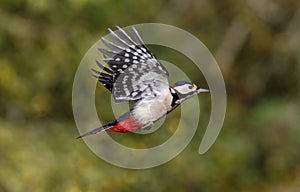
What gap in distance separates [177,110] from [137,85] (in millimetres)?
2926

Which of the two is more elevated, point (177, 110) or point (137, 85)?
point (137, 85)

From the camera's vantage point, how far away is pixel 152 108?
145 cm

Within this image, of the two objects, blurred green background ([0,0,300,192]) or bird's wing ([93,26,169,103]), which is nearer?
bird's wing ([93,26,169,103])

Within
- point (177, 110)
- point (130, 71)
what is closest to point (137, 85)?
point (130, 71)

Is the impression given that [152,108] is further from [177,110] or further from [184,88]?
[177,110]

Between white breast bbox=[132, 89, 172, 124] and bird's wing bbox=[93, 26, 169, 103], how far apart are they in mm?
14

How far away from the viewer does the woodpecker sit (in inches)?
56.9

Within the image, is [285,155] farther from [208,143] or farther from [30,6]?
[30,6]

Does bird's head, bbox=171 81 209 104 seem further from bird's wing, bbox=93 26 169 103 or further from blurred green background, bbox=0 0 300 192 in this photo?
blurred green background, bbox=0 0 300 192

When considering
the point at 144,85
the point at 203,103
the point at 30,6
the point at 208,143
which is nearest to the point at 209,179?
the point at 203,103

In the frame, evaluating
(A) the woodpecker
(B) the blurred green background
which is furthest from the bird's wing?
(B) the blurred green background

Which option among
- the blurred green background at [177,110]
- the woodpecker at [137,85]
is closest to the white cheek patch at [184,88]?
the woodpecker at [137,85]

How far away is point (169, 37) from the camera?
5.27 meters

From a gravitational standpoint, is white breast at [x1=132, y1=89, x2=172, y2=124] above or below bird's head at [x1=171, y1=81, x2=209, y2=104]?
below
